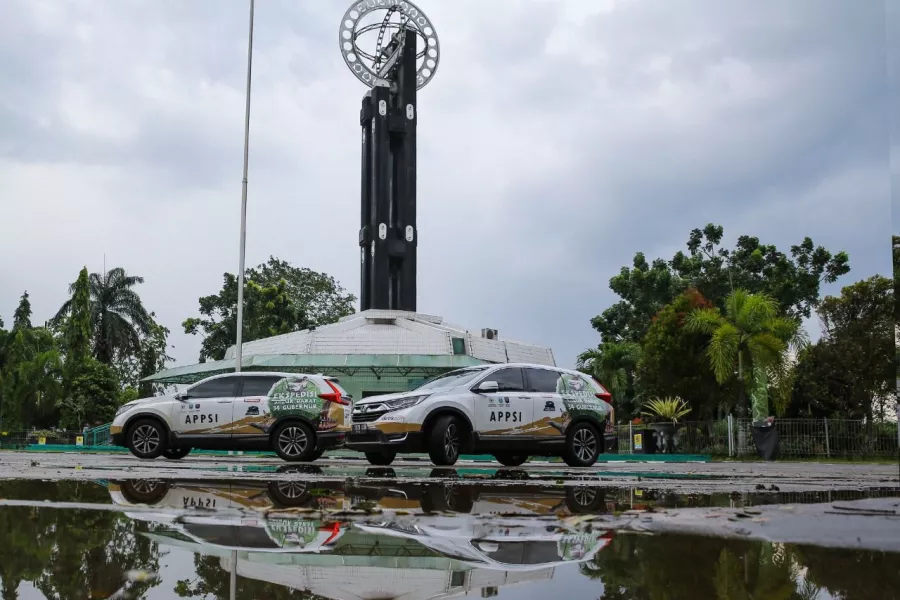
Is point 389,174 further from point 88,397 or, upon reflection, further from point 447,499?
point 447,499

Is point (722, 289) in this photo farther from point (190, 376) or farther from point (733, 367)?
point (190, 376)

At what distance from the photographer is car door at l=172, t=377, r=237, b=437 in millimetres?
15641

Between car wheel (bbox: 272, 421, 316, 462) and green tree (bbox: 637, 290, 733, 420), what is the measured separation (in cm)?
2262

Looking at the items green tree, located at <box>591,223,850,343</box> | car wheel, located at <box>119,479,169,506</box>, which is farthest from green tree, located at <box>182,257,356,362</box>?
car wheel, located at <box>119,479,169,506</box>

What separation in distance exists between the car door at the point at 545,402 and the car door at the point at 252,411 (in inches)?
179

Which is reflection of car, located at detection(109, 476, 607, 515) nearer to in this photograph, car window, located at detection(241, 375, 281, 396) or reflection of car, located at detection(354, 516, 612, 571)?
reflection of car, located at detection(354, 516, 612, 571)

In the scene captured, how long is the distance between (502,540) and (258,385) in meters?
11.9

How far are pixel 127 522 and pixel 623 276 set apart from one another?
5356 centimetres

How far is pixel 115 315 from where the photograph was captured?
57938 millimetres

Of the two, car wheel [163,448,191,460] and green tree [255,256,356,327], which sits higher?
green tree [255,256,356,327]

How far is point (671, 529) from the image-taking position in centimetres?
488

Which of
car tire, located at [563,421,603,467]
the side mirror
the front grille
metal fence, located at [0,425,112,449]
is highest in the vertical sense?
the side mirror

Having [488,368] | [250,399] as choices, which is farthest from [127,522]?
[250,399]

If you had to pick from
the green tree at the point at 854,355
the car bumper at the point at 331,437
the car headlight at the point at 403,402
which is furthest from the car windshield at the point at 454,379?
the green tree at the point at 854,355
